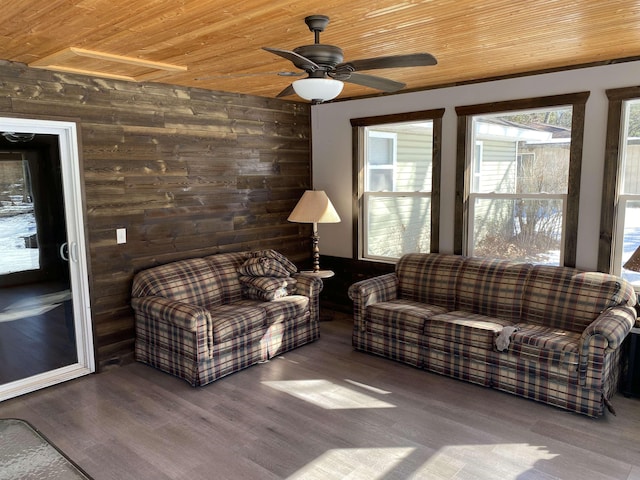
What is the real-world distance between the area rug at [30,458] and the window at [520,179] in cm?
375

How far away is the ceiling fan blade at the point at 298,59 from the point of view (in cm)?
214

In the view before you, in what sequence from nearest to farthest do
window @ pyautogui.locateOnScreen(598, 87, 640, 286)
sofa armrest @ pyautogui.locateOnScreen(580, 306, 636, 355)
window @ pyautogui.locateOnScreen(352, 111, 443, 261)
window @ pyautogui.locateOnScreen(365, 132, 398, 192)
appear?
sofa armrest @ pyautogui.locateOnScreen(580, 306, 636, 355) → window @ pyautogui.locateOnScreen(598, 87, 640, 286) → window @ pyautogui.locateOnScreen(352, 111, 443, 261) → window @ pyautogui.locateOnScreen(365, 132, 398, 192)

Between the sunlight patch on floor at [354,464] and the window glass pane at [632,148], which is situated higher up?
the window glass pane at [632,148]

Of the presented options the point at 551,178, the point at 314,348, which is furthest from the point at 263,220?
the point at 551,178

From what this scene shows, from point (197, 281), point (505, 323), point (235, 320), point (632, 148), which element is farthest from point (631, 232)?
point (197, 281)

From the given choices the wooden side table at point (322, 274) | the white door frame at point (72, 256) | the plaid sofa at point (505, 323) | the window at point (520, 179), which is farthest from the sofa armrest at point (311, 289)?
the white door frame at point (72, 256)

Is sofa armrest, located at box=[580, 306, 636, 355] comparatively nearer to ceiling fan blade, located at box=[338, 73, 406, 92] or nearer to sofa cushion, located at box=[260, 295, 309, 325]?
ceiling fan blade, located at box=[338, 73, 406, 92]

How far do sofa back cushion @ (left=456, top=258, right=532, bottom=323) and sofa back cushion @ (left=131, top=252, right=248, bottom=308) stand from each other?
213 centimetres

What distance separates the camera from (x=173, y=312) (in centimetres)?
379

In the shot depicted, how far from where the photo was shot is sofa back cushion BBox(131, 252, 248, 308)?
4133 mm

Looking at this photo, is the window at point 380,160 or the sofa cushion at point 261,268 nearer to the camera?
the sofa cushion at point 261,268

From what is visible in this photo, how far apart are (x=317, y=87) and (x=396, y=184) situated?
9.68 ft

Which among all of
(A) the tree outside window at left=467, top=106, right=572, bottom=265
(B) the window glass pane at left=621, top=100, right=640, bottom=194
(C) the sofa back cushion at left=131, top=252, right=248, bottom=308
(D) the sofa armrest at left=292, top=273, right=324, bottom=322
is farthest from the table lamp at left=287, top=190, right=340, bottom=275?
(B) the window glass pane at left=621, top=100, right=640, bottom=194

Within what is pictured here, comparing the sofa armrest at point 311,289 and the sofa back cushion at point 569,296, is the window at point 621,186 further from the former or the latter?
the sofa armrest at point 311,289
